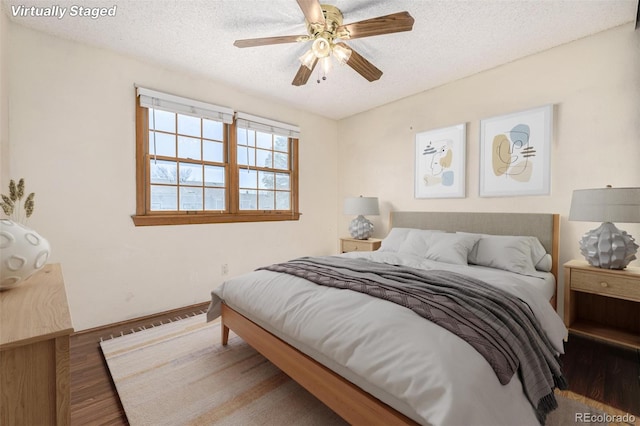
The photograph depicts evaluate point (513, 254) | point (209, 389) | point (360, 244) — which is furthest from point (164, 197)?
point (513, 254)

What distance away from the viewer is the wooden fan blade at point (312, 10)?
1.71 m

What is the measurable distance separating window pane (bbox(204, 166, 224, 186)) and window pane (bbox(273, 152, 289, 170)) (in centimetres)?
84

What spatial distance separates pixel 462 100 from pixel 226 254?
339 centimetres

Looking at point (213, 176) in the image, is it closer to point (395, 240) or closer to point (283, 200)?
point (283, 200)

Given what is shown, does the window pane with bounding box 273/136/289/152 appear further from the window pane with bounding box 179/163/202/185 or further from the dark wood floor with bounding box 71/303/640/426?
the dark wood floor with bounding box 71/303/640/426

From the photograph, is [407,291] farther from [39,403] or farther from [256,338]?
[39,403]

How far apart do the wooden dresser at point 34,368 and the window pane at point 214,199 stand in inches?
101

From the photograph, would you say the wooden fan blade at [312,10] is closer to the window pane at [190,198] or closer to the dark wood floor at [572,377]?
the window pane at [190,198]

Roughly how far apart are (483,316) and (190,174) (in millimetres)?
3127

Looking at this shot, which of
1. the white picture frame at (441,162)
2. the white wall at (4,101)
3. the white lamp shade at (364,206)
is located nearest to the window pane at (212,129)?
the white wall at (4,101)

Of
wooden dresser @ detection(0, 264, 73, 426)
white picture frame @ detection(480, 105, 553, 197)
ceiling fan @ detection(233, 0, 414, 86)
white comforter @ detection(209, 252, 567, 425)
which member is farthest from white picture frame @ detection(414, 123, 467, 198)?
wooden dresser @ detection(0, 264, 73, 426)

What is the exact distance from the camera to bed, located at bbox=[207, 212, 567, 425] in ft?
3.31

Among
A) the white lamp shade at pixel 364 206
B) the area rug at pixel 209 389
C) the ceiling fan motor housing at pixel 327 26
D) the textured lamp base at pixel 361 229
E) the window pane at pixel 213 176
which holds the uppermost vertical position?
the ceiling fan motor housing at pixel 327 26

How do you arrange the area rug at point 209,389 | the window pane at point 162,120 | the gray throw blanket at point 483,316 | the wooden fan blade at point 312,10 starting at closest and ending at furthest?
the gray throw blanket at point 483,316 < the area rug at point 209,389 < the wooden fan blade at point 312,10 < the window pane at point 162,120
